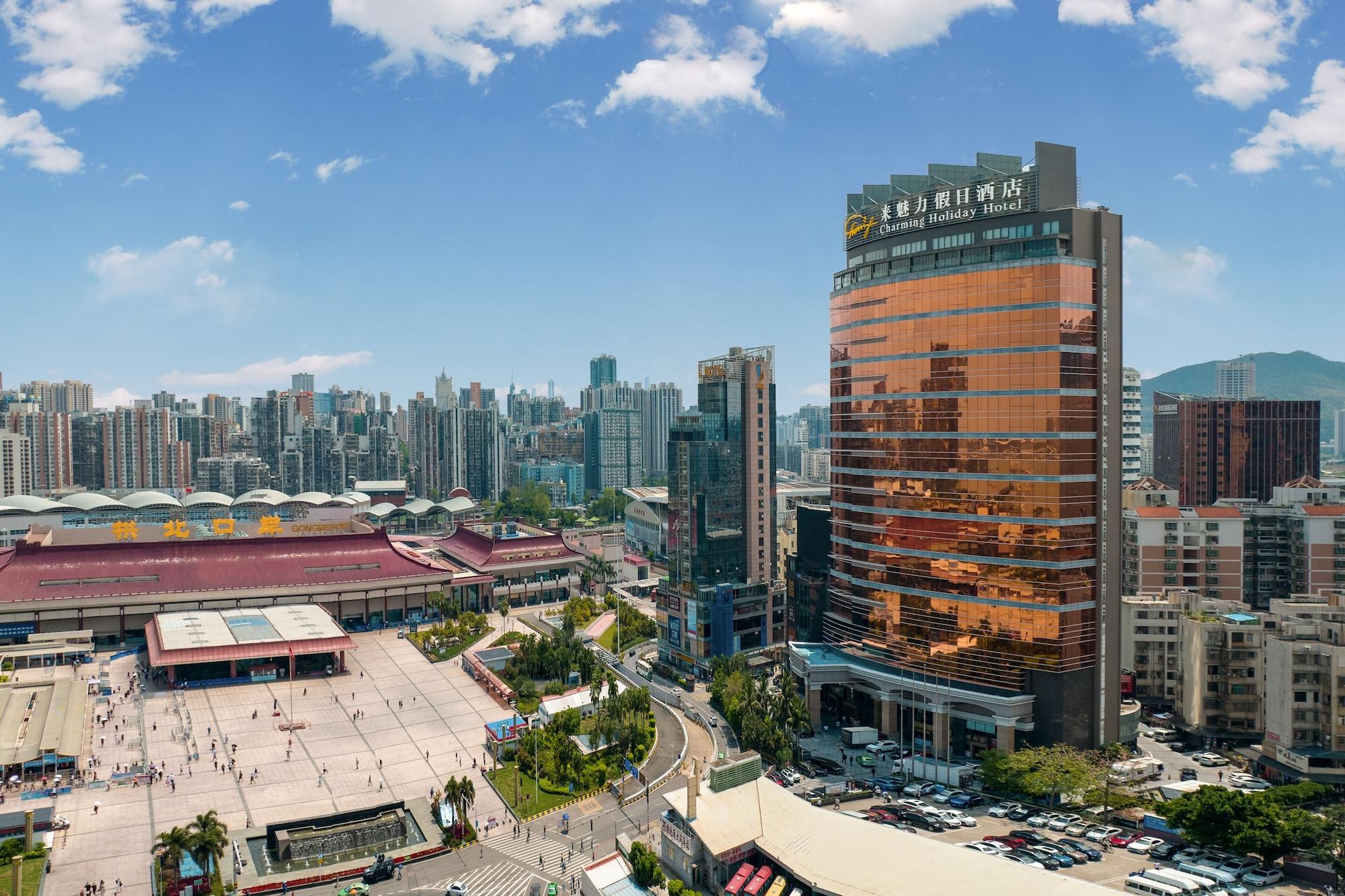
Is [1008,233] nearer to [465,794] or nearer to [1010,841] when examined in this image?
[1010,841]

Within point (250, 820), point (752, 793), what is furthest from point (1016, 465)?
point (250, 820)

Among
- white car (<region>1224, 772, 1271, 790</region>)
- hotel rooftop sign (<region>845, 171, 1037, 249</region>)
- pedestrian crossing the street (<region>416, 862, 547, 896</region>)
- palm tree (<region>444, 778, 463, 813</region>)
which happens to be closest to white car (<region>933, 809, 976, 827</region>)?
white car (<region>1224, 772, 1271, 790</region>)

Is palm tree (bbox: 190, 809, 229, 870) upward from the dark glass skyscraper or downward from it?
downward

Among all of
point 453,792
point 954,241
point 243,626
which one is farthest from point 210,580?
point 954,241

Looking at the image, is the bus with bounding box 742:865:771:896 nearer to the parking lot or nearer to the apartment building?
the parking lot

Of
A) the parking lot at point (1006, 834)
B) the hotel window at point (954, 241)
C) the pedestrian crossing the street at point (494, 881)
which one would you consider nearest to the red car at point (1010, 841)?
the parking lot at point (1006, 834)

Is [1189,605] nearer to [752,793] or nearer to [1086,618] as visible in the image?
[1086,618]
